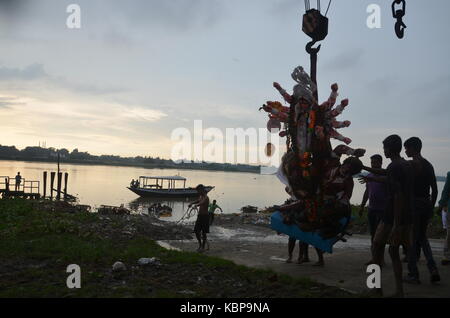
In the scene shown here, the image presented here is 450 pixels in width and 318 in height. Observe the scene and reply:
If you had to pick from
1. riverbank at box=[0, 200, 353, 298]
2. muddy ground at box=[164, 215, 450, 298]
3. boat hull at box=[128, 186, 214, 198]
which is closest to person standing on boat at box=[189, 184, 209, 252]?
muddy ground at box=[164, 215, 450, 298]

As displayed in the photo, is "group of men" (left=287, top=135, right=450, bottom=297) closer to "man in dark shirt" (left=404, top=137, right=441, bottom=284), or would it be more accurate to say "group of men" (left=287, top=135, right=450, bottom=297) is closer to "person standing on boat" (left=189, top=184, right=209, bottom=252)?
"man in dark shirt" (left=404, top=137, right=441, bottom=284)

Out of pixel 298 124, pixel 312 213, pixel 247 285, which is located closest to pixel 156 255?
pixel 247 285

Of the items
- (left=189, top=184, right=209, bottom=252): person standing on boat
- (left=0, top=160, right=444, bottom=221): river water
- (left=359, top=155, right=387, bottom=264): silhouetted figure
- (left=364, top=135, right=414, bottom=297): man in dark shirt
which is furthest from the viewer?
(left=0, top=160, right=444, bottom=221): river water

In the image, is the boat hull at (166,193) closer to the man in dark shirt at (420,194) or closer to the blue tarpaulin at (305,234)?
the blue tarpaulin at (305,234)

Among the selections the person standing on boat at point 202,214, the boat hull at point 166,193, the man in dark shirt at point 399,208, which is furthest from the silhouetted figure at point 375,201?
the boat hull at point 166,193

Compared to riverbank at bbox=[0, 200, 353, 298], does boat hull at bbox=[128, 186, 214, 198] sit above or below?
below

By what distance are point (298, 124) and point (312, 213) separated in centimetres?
151

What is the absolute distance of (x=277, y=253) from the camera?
364 inches

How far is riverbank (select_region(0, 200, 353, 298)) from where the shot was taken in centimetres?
582

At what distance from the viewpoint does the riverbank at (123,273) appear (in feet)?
19.1

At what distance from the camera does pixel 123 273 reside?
23.0ft

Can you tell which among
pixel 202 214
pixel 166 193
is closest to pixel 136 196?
pixel 166 193

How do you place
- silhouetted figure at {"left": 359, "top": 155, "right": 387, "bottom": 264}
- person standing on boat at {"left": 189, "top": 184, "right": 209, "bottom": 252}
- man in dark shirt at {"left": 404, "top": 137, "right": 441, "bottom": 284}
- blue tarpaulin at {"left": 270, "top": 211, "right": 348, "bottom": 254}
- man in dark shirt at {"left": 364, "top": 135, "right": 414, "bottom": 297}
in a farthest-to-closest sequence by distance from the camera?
person standing on boat at {"left": 189, "top": 184, "right": 209, "bottom": 252}, silhouetted figure at {"left": 359, "top": 155, "right": 387, "bottom": 264}, blue tarpaulin at {"left": 270, "top": 211, "right": 348, "bottom": 254}, man in dark shirt at {"left": 404, "top": 137, "right": 441, "bottom": 284}, man in dark shirt at {"left": 364, "top": 135, "right": 414, "bottom": 297}
